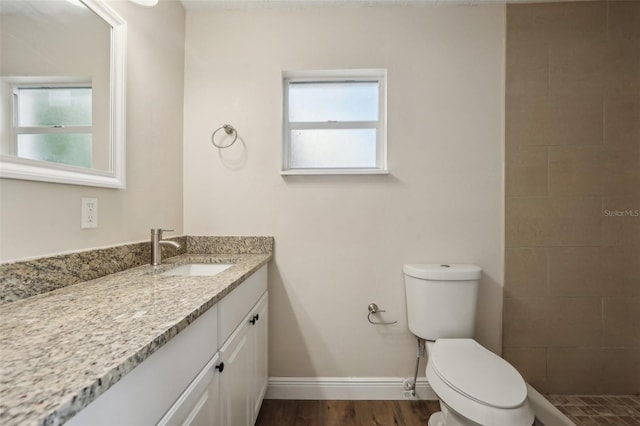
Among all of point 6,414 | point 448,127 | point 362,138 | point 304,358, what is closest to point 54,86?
point 6,414

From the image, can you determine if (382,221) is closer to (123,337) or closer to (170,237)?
(170,237)

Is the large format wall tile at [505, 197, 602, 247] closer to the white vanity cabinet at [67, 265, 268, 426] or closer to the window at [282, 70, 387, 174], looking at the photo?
the window at [282, 70, 387, 174]

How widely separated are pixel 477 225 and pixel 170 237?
5.83 feet

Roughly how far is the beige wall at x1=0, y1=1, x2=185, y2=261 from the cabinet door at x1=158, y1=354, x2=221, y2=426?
25.2 inches

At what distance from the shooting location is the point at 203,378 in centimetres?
78

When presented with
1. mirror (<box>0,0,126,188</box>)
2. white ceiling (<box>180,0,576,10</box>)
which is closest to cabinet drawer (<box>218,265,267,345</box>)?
mirror (<box>0,0,126,188</box>)

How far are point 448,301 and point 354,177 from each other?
852mm

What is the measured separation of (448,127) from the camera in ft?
5.28

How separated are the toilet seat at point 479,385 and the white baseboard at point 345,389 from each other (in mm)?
480

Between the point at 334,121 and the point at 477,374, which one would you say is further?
the point at 334,121

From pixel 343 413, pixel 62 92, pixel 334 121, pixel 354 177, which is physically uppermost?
pixel 334 121

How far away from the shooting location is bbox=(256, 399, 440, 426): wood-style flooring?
1.44 meters

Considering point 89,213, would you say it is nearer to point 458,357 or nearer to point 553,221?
point 458,357

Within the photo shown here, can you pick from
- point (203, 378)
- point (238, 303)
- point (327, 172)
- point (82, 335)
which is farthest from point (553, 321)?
point (82, 335)
